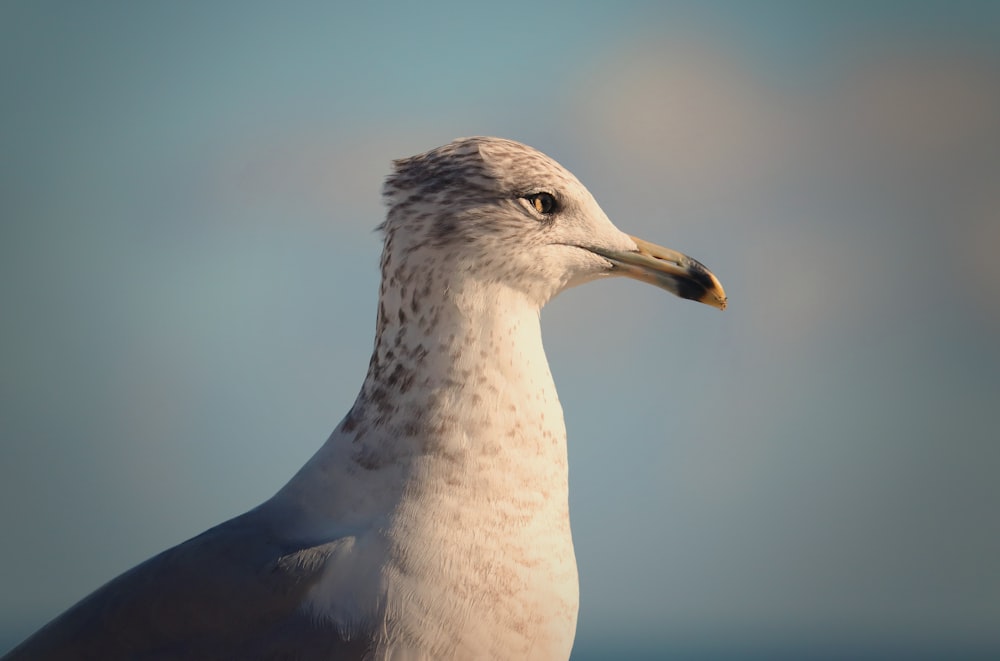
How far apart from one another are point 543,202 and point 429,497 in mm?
757

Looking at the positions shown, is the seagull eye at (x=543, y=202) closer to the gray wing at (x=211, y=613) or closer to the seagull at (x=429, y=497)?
the seagull at (x=429, y=497)

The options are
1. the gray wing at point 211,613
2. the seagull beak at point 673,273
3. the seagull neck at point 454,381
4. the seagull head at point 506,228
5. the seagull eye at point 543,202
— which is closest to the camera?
the gray wing at point 211,613

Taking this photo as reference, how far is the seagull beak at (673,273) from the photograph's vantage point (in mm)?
2451

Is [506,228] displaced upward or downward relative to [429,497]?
upward

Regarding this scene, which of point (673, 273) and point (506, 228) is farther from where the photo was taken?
point (673, 273)

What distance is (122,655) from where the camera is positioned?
198 cm

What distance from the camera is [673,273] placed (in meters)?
2.45

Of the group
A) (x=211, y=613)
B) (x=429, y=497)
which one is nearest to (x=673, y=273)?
(x=429, y=497)

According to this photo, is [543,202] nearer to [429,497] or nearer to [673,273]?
[673,273]

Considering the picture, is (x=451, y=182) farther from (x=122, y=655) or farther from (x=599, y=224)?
(x=122, y=655)

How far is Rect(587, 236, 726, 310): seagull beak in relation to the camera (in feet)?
8.04

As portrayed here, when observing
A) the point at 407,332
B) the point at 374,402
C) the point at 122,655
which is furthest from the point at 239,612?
the point at 407,332

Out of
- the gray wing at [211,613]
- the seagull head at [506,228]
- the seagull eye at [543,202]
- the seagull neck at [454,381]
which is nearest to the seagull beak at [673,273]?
the seagull head at [506,228]

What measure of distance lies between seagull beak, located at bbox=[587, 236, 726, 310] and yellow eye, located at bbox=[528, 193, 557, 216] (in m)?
0.18
